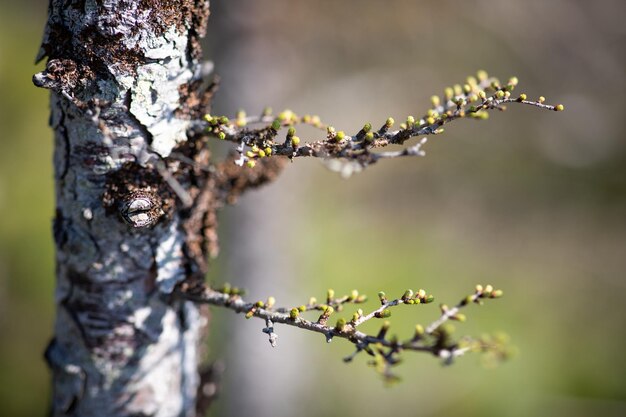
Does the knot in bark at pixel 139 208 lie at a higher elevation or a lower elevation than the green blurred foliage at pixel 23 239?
lower

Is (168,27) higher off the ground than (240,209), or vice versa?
(240,209)

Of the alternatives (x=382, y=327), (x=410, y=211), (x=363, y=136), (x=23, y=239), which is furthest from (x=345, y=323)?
(x=410, y=211)

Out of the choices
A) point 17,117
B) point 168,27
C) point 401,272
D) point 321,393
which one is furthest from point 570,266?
point 168,27

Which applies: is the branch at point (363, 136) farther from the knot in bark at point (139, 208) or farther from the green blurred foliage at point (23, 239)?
the green blurred foliage at point (23, 239)

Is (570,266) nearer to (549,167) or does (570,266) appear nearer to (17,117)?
(549,167)

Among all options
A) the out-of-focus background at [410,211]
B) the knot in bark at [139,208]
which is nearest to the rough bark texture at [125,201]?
the knot in bark at [139,208]
